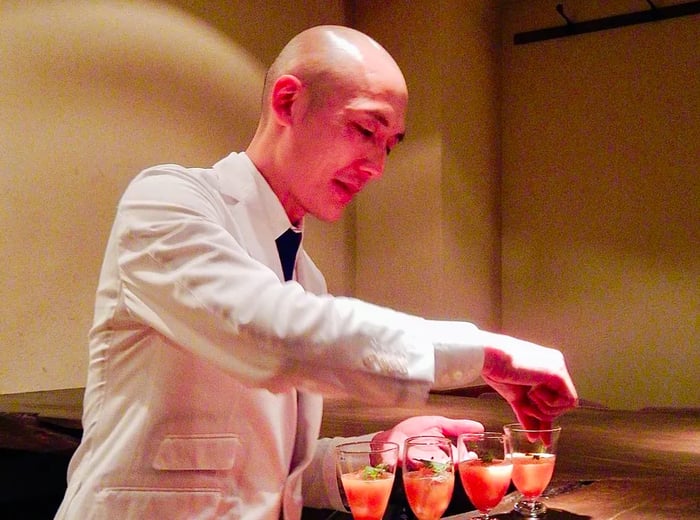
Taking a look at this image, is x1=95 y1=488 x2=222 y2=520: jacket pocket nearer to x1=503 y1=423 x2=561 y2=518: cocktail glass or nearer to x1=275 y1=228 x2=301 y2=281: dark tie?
x1=275 y1=228 x2=301 y2=281: dark tie

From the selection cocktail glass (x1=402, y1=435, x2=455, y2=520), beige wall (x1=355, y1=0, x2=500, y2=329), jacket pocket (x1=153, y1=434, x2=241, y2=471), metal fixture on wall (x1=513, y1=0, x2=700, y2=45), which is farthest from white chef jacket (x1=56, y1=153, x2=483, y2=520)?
metal fixture on wall (x1=513, y1=0, x2=700, y2=45)

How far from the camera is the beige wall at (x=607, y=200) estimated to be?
4246 millimetres

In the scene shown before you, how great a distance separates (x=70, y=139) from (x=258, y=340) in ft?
7.76

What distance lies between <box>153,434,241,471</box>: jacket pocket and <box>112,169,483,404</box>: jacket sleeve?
248 millimetres

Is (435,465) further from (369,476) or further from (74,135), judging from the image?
(74,135)

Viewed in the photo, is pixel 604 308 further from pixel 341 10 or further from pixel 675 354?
pixel 341 10

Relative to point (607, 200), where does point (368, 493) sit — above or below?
below

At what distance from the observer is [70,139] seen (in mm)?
3098

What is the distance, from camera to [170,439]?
1.29 m

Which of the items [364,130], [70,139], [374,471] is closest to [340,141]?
[364,130]

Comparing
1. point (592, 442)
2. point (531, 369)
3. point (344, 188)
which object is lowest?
point (592, 442)

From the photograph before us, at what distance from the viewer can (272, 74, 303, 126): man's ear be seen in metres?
1.42

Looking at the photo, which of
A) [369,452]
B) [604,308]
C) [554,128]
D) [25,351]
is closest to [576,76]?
[554,128]

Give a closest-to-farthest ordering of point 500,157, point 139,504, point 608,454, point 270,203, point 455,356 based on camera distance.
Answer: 1. point 455,356
2. point 139,504
3. point 270,203
4. point 608,454
5. point 500,157
